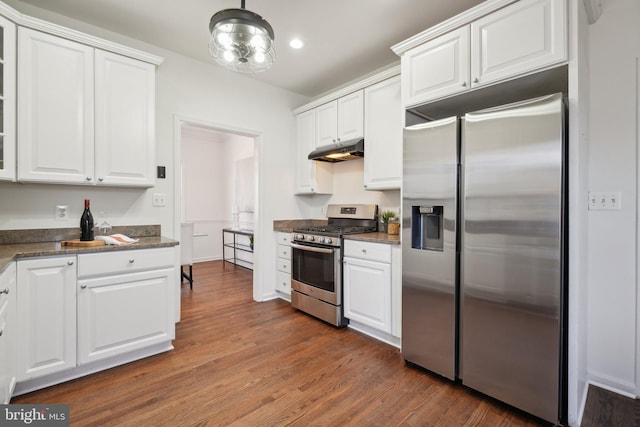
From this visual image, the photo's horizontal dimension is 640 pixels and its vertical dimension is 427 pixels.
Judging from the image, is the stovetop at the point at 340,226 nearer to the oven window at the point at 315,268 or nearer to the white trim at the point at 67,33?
the oven window at the point at 315,268

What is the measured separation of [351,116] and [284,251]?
5.65ft

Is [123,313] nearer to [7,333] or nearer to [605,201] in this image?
[7,333]

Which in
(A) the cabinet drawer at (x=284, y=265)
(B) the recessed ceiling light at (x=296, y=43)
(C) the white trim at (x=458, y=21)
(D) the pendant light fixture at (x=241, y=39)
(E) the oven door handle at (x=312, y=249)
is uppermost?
(B) the recessed ceiling light at (x=296, y=43)

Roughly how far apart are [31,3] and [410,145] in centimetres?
300

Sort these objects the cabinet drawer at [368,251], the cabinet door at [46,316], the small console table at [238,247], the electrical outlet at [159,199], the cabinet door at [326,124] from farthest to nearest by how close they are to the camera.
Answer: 1. the small console table at [238,247]
2. the cabinet door at [326,124]
3. the electrical outlet at [159,199]
4. the cabinet drawer at [368,251]
5. the cabinet door at [46,316]

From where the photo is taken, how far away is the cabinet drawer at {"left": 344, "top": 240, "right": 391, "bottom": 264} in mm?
2520

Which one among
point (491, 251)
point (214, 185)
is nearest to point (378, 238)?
point (491, 251)

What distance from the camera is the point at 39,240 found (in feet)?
7.55

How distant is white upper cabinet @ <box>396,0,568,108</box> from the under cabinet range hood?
2.63ft

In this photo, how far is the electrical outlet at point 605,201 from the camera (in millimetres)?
1914

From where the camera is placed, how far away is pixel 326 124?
11.4 feet

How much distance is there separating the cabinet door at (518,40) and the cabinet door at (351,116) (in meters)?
1.25

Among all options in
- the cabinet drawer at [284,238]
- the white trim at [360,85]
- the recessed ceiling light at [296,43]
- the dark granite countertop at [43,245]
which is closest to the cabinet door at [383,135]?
the white trim at [360,85]

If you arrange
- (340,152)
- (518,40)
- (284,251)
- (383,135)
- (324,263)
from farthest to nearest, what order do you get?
(284,251), (340,152), (324,263), (383,135), (518,40)
